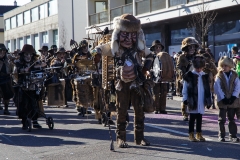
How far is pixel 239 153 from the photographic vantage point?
778cm

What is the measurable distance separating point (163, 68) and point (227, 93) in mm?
4501

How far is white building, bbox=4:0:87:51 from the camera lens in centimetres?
4969

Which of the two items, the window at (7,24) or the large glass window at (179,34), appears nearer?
the large glass window at (179,34)

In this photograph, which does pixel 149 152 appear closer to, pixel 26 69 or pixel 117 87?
pixel 117 87

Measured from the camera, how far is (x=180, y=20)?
29.2 meters

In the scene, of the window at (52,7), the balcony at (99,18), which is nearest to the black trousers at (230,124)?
the balcony at (99,18)

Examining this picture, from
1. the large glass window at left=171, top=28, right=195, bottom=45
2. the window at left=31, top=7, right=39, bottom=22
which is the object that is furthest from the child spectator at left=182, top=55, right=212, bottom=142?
the window at left=31, top=7, right=39, bottom=22

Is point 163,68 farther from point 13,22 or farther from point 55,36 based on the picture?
point 13,22

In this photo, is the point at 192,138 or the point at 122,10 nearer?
the point at 192,138

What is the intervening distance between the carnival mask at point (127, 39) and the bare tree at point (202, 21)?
15.7 m

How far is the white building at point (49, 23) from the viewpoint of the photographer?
49688 mm

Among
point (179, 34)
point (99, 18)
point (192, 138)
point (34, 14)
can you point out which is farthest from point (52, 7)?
point (192, 138)

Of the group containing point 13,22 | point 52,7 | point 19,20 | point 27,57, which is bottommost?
point 27,57

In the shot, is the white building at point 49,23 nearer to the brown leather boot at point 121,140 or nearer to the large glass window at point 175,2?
the large glass window at point 175,2
